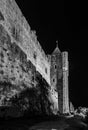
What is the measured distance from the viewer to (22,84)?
17891mm

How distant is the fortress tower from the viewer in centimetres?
5303

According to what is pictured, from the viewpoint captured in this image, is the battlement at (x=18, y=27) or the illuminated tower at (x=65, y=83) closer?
the battlement at (x=18, y=27)

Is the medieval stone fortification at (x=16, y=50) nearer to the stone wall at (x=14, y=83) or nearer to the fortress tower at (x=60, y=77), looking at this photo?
the stone wall at (x=14, y=83)

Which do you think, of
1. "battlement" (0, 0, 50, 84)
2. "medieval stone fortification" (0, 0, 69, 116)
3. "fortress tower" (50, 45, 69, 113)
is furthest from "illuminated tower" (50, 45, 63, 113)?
"battlement" (0, 0, 50, 84)

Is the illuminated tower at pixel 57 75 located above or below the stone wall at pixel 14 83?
above

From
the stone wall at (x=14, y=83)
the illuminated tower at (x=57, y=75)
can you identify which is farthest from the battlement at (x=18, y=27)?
the illuminated tower at (x=57, y=75)

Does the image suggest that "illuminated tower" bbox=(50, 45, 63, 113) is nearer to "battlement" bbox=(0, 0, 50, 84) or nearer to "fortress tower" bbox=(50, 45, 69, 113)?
"fortress tower" bbox=(50, 45, 69, 113)

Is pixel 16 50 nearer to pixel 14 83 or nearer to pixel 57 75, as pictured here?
pixel 14 83

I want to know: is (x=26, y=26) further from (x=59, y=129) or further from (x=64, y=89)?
(x=64, y=89)

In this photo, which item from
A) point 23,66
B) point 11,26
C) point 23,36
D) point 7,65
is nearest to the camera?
point 7,65

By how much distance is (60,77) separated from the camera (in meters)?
56.4

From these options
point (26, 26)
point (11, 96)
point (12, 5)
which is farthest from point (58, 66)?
point (11, 96)

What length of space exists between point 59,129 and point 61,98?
43530 millimetres

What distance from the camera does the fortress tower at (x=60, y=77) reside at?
53031mm
